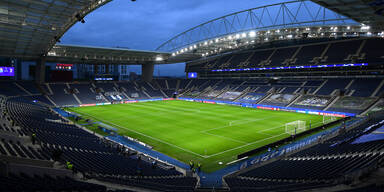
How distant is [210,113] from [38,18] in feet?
97.1

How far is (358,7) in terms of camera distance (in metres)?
16.6

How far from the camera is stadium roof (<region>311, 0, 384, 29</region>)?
51.1 ft

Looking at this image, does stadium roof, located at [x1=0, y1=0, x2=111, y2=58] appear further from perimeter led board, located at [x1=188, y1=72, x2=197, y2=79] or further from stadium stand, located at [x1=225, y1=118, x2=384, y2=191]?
perimeter led board, located at [x1=188, y1=72, x2=197, y2=79]

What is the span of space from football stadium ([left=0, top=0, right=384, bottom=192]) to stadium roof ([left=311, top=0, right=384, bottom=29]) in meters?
0.07

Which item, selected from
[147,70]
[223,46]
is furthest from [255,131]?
[147,70]

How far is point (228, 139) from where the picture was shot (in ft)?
89.2

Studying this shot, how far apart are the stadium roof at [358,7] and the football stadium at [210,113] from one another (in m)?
0.07

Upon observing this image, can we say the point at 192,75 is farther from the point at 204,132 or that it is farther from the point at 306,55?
the point at 204,132

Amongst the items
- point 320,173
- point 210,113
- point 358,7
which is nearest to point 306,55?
point 210,113

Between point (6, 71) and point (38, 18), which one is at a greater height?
point (38, 18)

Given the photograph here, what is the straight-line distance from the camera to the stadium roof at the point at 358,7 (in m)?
15.6

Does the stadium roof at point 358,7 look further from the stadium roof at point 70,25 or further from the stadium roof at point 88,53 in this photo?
the stadium roof at point 88,53

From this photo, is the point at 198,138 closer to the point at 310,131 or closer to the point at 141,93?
the point at 310,131

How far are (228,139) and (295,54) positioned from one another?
47.2 metres
